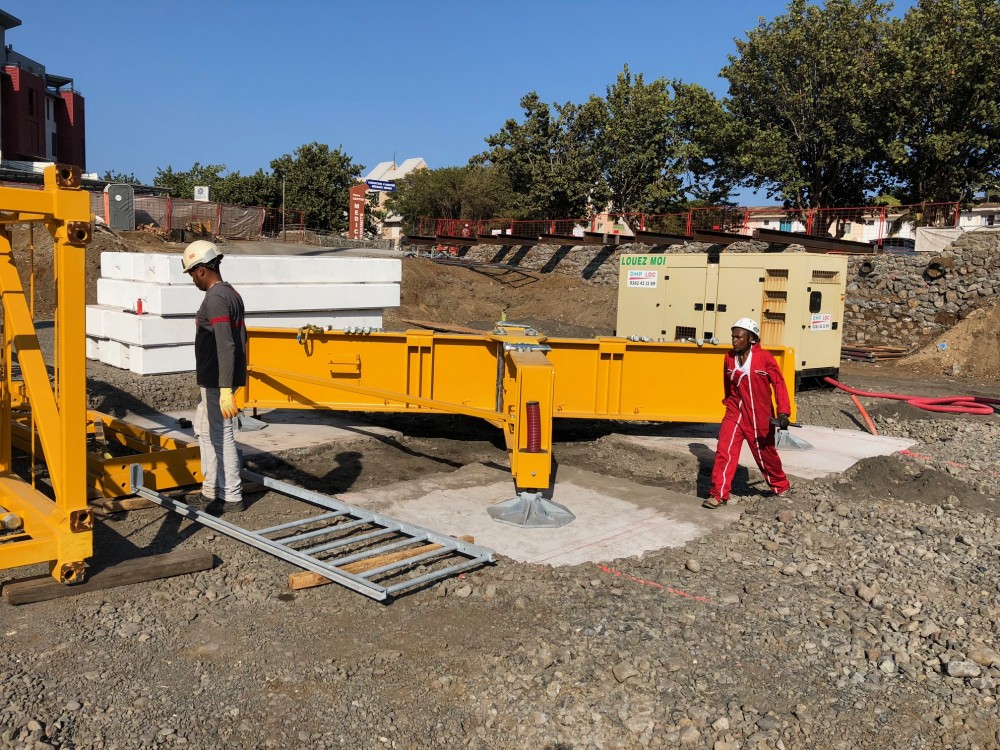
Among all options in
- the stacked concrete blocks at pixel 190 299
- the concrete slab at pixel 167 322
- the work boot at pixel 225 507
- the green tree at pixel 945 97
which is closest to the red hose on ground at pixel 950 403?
the stacked concrete blocks at pixel 190 299

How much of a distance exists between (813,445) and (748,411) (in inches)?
116

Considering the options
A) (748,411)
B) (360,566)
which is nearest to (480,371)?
(748,411)

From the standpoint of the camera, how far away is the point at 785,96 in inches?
Answer: 1375

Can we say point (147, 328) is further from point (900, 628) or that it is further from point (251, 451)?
point (900, 628)

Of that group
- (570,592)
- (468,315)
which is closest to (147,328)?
(570,592)

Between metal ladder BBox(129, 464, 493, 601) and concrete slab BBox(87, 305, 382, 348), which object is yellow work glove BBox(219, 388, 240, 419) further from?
concrete slab BBox(87, 305, 382, 348)

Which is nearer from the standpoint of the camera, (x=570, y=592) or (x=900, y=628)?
(x=900, y=628)

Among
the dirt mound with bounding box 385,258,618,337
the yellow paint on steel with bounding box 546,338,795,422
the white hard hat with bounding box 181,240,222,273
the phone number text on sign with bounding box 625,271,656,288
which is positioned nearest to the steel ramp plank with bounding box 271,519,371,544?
the white hard hat with bounding box 181,240,222,273

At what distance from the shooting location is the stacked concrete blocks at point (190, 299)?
34.1 ft

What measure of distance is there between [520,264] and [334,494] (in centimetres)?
2688

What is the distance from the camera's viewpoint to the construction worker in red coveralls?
6750 millimetres

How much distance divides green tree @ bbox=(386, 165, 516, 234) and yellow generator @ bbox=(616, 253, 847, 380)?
140 ft

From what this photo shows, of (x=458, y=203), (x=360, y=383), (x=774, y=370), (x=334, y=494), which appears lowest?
(x=334, y=494)

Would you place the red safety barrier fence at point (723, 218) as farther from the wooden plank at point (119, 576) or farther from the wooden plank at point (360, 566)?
the wooden plank at point (119, 576)
